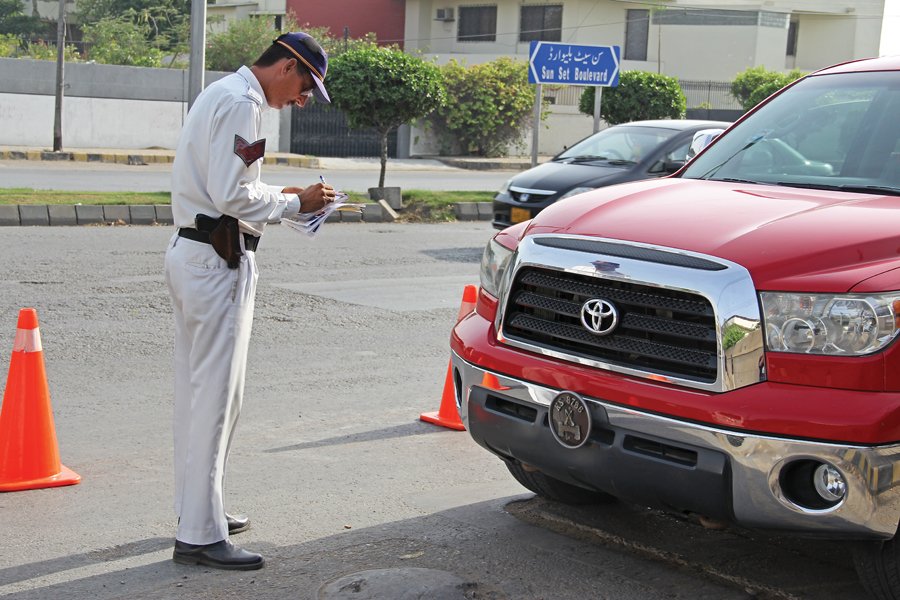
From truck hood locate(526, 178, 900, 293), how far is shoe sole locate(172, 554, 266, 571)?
1563mm

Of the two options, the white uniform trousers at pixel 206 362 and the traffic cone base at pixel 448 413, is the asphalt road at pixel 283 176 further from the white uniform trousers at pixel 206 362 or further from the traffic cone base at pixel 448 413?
the white uniform trousers at pixel 206 362

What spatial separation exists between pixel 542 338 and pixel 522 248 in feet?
1.11

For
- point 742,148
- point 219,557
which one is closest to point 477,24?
point 742,148

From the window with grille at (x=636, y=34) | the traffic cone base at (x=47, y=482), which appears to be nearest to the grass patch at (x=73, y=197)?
the traffic cone base at (x=47, y=482)

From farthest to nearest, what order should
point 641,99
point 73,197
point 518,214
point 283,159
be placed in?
point 283,159, point 641,99, point 73,197, point 518,214

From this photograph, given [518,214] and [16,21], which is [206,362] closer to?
[518,214]

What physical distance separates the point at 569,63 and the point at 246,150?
695 inches

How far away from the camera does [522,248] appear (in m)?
4.12

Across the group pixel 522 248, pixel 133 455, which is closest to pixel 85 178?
pixel 133 455

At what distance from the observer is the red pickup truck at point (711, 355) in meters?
3.36

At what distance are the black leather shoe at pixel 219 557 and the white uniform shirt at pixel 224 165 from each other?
45.3 inches

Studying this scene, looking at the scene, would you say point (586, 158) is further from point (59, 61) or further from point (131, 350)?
point (59, 61)

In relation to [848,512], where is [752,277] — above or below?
above

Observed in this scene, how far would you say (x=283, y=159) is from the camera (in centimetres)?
2986
